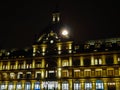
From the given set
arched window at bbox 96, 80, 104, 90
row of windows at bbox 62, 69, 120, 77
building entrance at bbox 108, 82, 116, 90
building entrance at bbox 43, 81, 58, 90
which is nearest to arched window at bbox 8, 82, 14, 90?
building entrance at bbox 43, 81, 58, 90

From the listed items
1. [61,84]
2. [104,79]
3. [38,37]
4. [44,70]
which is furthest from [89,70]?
[38,37]

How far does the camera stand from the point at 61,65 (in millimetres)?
63031

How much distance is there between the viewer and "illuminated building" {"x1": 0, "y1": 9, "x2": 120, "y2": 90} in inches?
2304

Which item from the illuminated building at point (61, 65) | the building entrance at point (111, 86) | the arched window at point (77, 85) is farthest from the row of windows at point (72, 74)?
the building entrance at point (111, 86)

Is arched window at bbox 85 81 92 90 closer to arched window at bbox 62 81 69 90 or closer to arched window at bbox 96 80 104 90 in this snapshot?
arched window at bbox 96 80 104 90

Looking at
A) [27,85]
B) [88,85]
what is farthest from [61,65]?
[27,85]

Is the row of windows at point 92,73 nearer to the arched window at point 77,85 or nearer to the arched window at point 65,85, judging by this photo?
the arched window at point 77,85

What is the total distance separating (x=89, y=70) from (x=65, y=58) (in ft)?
25.0

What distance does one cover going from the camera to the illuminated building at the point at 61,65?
58.5m

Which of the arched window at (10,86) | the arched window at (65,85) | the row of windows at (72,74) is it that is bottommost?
the arched window at (10,86)

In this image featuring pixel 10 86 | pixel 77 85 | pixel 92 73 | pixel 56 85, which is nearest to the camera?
pixel 92 73

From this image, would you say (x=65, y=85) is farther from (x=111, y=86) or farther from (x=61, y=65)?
(x=111, y=86)

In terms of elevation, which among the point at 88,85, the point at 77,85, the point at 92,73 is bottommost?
the point at 77,85

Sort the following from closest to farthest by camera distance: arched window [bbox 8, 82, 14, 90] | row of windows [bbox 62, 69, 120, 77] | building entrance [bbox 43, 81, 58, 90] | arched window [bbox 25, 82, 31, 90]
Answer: row of windows [bbox 62, 69, 120, 77] → building entrance [bbox 43, 81, 58, 90] → arched window [bbox 25, 82, 31, 90] → arched window [bbox 8, 82, 14, 90]
